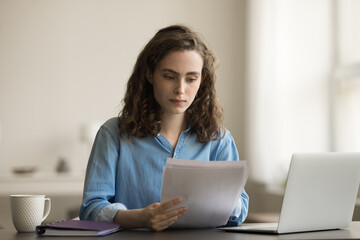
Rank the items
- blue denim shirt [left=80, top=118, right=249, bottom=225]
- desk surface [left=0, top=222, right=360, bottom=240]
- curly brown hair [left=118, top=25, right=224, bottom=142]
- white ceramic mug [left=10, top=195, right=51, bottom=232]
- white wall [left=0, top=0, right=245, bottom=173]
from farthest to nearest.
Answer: white wall [left=0, top=0, right=245, bottom=173]
curly brown hair [left=118, top=25, right=224, bottom=142]
blue denim shirt [left=80, top=118, right=249, bottom=225]
white ceramic mug [left=10, top=195, right=51, bottom=232]
desk surface [left=0, top=222, right=360, bottom=240]

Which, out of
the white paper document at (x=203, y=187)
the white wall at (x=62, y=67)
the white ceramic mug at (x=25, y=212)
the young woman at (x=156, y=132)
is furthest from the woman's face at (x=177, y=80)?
the white wall at (x=62, y=67)

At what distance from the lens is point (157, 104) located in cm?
171

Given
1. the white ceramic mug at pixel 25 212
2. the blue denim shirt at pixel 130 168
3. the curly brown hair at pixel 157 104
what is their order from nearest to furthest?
1. the white ceramic mug at pixel 25 212
2. the blue denim shirt at pixel 130 168
3. the curly brown hair at pixel 157 104

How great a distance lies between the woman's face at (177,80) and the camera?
154 centimetres

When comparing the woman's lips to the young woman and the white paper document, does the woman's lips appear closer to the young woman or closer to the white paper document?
the young woman

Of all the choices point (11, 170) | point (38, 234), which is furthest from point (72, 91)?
point (38, 234)

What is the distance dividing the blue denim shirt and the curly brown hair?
0.04 metres

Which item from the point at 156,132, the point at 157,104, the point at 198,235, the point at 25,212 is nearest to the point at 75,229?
the point at 25,212

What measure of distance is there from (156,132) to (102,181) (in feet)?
0.81

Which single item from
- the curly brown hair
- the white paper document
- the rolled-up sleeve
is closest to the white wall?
the curly brown hair

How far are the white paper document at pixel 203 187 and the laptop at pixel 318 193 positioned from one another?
0.07 meters

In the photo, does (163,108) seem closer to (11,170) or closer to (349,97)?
(349,97)

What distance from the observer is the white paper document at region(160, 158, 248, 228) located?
1.22m

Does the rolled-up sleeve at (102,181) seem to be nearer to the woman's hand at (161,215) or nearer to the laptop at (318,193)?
the woman's hand at (161,215)
